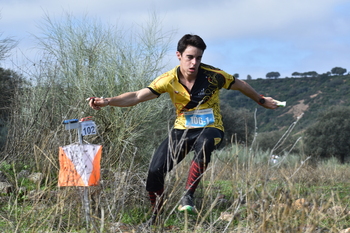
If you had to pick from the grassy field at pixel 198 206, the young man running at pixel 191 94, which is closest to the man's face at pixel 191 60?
the young man running at pixel 191 94

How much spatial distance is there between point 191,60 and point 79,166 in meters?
1.59

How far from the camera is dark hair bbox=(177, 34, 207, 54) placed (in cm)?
491

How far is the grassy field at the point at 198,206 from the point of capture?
3.01 m

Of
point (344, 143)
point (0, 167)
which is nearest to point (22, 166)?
point (0, 167)

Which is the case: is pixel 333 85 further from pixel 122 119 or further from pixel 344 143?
pixel 122 119

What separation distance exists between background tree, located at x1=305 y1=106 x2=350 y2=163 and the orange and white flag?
2205 centimetres

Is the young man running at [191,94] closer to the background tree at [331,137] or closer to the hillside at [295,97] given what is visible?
the background tree at [331,137]

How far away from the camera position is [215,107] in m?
5.03

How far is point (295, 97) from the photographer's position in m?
52.2

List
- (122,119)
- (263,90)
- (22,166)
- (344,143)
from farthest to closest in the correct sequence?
(263,90)
(344,143)
(122,119)
(22,166)

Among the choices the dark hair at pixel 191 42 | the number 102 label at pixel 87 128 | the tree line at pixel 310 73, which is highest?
the tree line at pixel 310 73

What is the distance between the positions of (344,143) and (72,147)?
23.2m

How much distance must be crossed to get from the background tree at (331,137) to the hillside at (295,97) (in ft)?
46.5

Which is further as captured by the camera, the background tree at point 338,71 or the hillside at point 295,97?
the background tree at point 338,71
